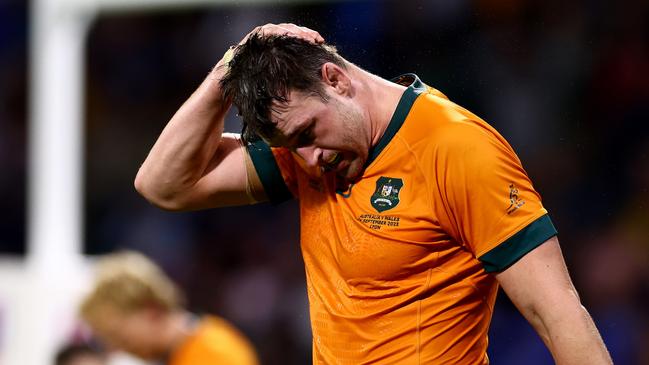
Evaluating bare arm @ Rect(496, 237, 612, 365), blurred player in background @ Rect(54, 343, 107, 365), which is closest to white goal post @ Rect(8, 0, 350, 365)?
blurred player in background @ Rect(54, 343, 107, 365)

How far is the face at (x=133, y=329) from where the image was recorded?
16.2 feet

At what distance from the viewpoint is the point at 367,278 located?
2.40 meters

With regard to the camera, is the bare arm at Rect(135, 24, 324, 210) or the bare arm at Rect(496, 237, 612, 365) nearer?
the bare arm at Rect(496, 237, 612, 365)

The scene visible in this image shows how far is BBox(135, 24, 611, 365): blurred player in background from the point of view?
220 cm

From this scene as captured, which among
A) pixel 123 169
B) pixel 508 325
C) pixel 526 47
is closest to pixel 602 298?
pixel 508 325

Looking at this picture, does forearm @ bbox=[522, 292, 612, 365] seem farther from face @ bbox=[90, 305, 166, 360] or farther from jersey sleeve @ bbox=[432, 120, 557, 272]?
face @ bbox=[90, 305, 166, 360]

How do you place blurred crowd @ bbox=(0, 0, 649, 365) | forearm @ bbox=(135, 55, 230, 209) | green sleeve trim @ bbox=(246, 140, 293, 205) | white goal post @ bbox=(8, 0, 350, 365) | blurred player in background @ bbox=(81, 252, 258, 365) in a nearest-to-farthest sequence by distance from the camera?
forearm @ bbox=(135, 55, 230, 209), green sleeve trim @ bbox=(246, 140, 293, 205), blurred crowd @ bbox=(0, 0, 649, 365), blurred player in background @ bbox=(81, 252, 258, 365), white goal post @ bbox=(8, 0, 350, 365)

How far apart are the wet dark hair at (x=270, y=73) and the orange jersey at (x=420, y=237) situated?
218 millimetres

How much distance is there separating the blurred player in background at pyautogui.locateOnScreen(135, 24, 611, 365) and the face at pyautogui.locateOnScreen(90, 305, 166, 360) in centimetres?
253

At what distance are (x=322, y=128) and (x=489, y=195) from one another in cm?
38

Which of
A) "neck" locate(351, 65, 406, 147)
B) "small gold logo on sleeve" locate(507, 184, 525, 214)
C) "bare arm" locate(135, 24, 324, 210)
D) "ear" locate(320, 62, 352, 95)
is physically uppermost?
"ear" locate(320, 62, 352, 95)

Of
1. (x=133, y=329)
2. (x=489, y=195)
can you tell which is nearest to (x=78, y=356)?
(x=133, y=329)

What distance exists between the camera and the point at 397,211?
7.67 feet

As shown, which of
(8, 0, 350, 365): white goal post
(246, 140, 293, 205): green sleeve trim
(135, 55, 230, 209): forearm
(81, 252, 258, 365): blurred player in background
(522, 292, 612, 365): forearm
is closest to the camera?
(522, 292, 612, 365): forearm
